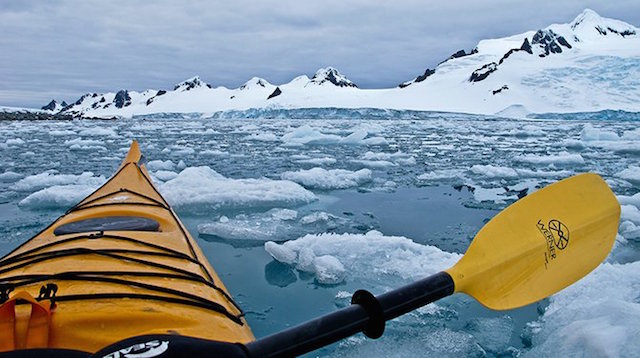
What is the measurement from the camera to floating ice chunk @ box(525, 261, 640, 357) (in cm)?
150

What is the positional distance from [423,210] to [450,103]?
39.6 meters

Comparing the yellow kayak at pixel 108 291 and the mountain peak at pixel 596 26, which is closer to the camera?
the yellow kayak at pixel 108 291

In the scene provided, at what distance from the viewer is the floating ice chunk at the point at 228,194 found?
13.6 ft

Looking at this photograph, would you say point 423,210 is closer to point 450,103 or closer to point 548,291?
point 548,291

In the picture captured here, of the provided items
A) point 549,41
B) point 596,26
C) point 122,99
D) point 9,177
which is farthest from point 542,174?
point 122,99

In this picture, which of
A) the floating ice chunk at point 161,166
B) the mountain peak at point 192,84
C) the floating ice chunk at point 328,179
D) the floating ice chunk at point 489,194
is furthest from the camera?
the mountain peak at point 192,84

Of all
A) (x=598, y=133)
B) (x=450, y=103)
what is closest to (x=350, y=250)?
(x=598, y=133)

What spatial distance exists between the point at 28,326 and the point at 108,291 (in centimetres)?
27

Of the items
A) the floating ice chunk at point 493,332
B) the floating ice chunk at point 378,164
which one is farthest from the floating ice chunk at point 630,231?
the floating ice chunk at point 378,164

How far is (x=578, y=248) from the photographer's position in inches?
68.6

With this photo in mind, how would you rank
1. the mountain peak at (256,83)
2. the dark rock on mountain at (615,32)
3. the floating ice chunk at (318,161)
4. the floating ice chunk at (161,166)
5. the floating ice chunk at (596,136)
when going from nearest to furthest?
1. the floating ice chunk at (161,166)
2. the floating ice chunk at (318,161)
3. the floating ice chunk at (596,136)
4. the dark rock on mountain at (615,32)
5. the mountain peak at (256,83)

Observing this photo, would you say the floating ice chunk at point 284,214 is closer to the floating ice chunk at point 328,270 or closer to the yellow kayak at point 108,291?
the floating ice chunk at point 328,270

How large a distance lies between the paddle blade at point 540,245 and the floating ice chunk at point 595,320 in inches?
7.5

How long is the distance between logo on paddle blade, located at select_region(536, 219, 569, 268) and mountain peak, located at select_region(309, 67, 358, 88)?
262 ft
